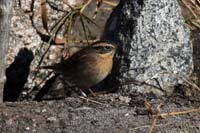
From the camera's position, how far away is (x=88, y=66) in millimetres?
8359

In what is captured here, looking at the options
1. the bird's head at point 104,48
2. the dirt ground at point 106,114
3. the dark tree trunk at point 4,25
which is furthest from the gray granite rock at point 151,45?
the dark tree trunk at point 4,25

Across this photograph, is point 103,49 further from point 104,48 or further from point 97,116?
point 97,116

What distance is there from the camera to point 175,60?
7.96 meters

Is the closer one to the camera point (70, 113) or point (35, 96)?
point (70, 113)

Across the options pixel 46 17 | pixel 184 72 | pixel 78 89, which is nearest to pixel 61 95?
pixel 78 89

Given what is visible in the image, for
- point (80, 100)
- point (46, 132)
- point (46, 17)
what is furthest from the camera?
point (46, 17)

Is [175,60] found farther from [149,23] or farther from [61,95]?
[61,95]

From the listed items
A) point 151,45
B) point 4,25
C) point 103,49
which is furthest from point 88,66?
point 4,25

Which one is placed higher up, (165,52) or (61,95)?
(165,52)

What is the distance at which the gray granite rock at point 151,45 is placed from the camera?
7.84m

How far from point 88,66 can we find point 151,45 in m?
0.84

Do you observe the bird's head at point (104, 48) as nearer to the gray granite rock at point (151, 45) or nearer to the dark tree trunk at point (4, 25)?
the gray granite rock at point (151, 45)

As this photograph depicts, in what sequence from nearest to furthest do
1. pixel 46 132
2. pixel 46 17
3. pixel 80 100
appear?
1. pixel 46 132
2. pixel 80 100
3. pixel 46 17

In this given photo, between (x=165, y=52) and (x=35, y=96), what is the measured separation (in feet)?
5.00
